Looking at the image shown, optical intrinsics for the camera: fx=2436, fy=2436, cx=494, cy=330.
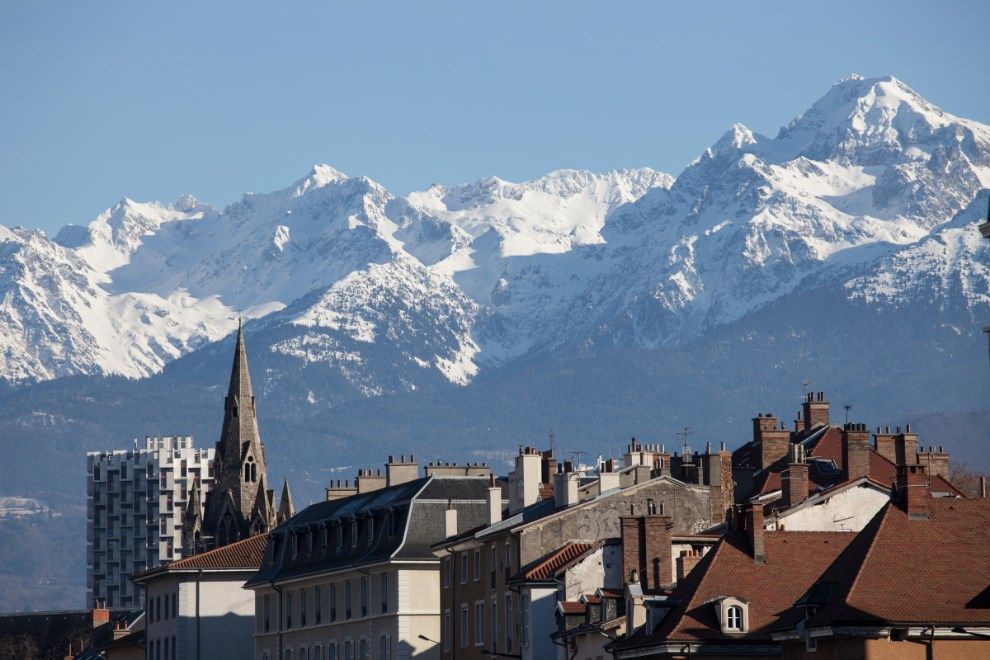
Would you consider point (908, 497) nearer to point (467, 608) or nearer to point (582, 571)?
point (582, 571)

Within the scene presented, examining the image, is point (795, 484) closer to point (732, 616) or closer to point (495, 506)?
point (732, 616)

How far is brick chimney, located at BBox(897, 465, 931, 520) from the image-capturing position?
2566 inches

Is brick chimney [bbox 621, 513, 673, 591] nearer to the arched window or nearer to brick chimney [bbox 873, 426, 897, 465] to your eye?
the arched window

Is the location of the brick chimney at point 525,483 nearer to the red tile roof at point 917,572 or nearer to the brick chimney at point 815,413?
the brick chimney at point 815,413

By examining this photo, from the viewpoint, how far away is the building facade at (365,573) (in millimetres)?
110062

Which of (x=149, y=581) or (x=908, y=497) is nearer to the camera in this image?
(x=908, y=497)

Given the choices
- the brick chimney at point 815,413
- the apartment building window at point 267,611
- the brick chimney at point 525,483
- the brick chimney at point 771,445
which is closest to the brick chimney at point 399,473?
the apartment building window at point 267,611

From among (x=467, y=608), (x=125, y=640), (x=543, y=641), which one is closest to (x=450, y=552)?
(x=467, y=608)

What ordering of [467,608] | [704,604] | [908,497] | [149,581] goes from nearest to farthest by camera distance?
[908,497] → [704,604] → [467,608] → [149,581]

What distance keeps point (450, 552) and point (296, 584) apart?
69.3 feet

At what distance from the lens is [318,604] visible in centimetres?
12050

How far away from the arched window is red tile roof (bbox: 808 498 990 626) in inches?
199

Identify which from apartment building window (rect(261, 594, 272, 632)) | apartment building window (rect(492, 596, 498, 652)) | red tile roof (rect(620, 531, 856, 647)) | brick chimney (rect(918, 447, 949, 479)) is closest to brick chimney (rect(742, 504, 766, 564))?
red tile roof (rect(620, 531, 856, 647))

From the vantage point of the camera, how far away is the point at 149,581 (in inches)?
5714
